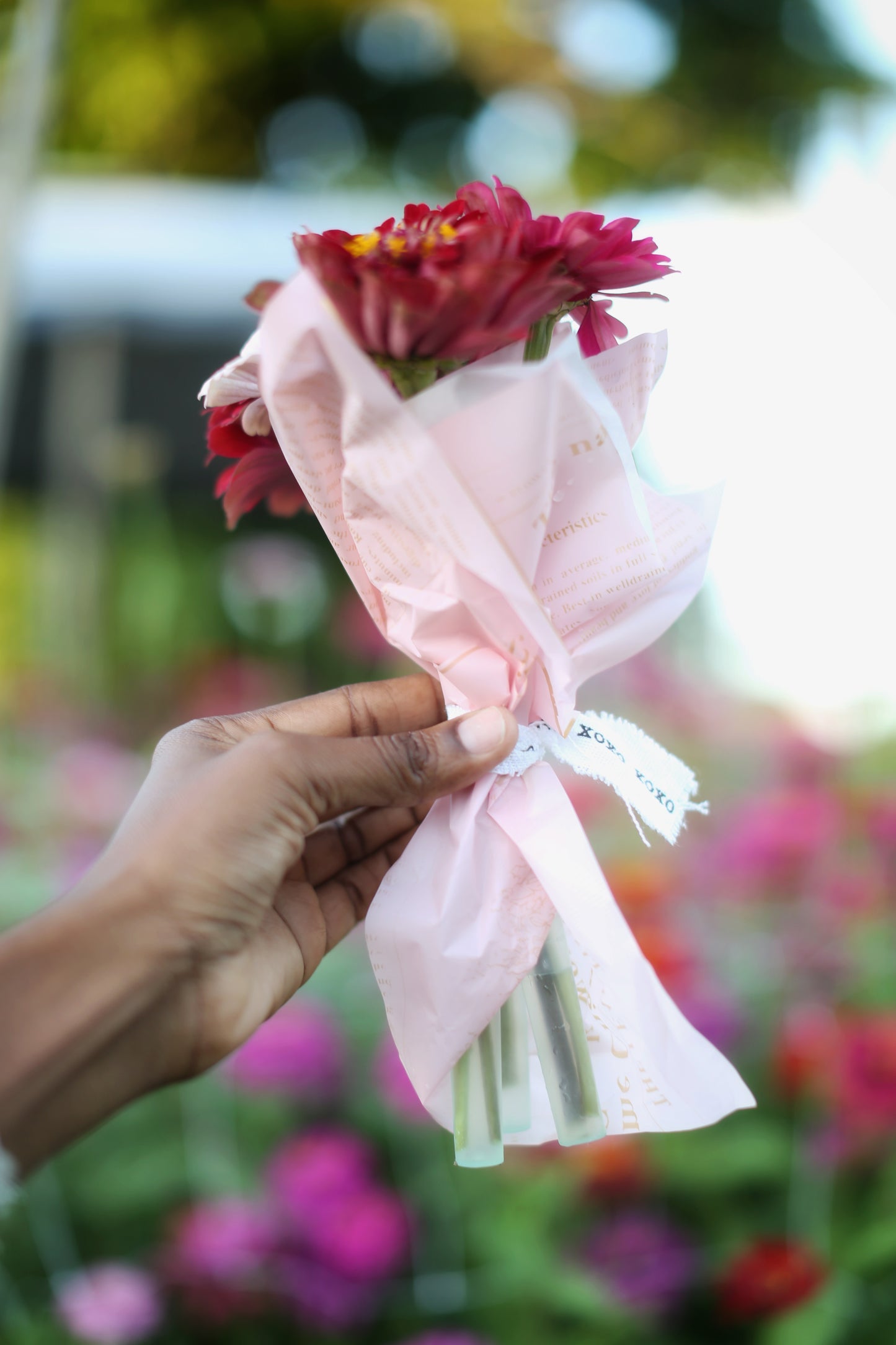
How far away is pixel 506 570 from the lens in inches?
20.2

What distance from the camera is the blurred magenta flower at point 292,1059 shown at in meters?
1.17

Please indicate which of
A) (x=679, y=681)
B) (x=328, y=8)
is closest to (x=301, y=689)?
(x=679, y=681)

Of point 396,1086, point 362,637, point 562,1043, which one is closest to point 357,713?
point 562,1043

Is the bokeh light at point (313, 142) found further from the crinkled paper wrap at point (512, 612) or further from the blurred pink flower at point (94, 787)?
the crinkled paper wrap at point (512, 612)

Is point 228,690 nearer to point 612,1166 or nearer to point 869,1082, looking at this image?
point 612,1166

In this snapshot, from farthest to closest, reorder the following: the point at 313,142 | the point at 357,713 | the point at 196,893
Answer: the point at 313,142
the point at 357,713
the point at 196,893

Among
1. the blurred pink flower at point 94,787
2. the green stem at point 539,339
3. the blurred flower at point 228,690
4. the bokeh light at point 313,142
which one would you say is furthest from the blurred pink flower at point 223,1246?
the bokeh light at point 313,142

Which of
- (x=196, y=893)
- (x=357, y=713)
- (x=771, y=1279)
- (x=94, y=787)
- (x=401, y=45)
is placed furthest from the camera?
(x=401, y=45)

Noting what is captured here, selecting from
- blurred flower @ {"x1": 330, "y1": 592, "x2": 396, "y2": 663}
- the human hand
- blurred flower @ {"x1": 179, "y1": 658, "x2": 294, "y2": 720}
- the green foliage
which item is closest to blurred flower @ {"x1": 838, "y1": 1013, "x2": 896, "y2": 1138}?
the human hand

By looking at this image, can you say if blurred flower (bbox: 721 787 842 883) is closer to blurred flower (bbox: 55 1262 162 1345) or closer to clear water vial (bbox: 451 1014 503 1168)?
clear water vial (bbox: 451 1014 503 1168)

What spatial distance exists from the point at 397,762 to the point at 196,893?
0.14 metres

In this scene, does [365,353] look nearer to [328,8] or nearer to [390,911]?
[390,911]

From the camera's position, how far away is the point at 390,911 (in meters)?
0.57

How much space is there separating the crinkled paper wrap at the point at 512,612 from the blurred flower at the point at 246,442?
55mm
